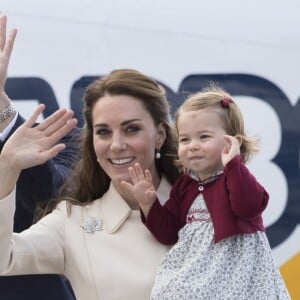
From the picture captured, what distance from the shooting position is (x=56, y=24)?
2.42m

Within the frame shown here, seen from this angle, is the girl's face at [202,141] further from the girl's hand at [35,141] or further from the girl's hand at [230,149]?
the girl's hand at [35,141]

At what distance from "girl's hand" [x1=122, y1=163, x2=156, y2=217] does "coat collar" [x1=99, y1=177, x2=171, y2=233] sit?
0.08 m

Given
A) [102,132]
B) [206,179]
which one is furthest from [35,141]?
[206,179]

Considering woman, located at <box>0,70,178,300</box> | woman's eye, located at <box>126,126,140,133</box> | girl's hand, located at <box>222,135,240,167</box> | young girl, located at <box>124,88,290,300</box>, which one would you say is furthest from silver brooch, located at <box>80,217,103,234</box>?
girl's hand, located at <box>222,135,240,167</box>

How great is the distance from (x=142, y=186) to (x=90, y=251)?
0.18 metres

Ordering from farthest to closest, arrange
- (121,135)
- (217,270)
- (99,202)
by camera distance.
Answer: (99,202) < (121,135) < (217,270)

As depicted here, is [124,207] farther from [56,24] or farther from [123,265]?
[56,24]

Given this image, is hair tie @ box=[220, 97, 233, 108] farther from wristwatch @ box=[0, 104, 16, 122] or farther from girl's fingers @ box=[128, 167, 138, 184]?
wristwatch @ box=[0, 104, 16, 122]

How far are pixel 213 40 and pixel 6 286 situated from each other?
113cm

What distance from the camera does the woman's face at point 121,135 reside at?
1644mm

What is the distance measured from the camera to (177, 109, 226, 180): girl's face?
1.58 meters

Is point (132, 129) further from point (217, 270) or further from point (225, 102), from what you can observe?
point (217, 270)

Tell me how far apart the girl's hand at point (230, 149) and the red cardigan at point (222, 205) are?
0.04 feet

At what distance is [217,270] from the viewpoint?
153 cm
